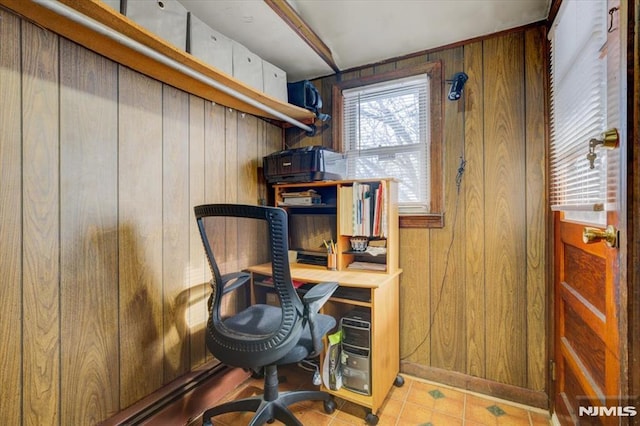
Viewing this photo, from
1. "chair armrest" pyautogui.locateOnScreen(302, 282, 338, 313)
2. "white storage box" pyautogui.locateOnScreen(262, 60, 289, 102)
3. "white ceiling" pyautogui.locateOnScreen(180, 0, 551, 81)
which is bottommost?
"chair armrest" pyautogui.locateOnScreen(302, 282, 338, 313)

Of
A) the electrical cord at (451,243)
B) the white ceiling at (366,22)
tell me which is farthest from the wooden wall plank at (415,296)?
the white ceiling at (366,22)

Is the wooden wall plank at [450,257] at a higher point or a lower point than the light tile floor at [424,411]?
higher

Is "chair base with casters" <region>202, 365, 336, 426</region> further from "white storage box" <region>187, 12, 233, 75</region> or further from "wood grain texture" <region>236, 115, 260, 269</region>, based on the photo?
"white storage box" <region>187, 12, 233, 75</region>

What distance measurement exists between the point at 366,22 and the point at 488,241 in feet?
5.13

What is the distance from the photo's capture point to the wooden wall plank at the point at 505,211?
1.75m

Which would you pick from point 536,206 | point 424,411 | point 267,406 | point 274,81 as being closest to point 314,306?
point 267,406

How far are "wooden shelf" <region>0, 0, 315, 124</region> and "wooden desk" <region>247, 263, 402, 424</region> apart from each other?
118 centimetres

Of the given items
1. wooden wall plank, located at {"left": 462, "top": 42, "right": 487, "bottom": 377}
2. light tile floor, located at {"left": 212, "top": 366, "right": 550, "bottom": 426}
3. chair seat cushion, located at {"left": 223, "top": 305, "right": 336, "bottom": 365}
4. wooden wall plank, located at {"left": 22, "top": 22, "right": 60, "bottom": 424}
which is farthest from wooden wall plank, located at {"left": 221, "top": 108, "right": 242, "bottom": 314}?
wooden wall plank, located at {"left": 462, "top": 42, "right": 487, "bottom": 377}

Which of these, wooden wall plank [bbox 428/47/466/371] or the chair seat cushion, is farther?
wooden wall plank [bbox 428/47/466/371]

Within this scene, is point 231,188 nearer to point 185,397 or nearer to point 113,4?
point 113,4

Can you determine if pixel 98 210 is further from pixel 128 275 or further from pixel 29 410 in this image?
pixel 29 410

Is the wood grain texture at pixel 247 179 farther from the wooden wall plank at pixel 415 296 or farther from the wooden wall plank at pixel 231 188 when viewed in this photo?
the wooden wall plank at pixel 415 296

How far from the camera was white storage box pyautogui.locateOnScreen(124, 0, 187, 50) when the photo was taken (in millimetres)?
1228

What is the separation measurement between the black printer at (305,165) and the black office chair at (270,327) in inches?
29.9
